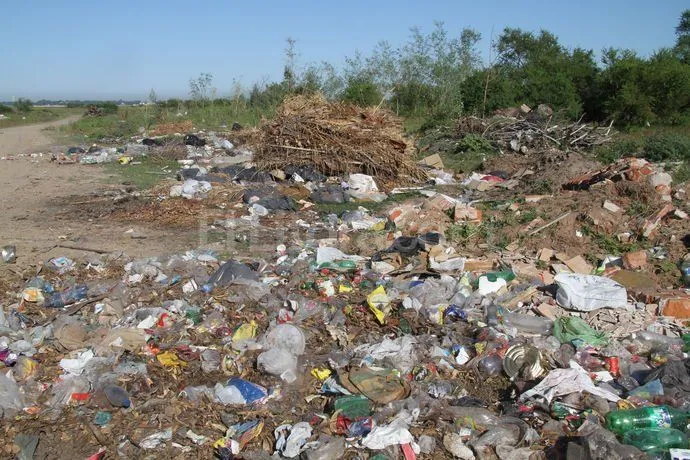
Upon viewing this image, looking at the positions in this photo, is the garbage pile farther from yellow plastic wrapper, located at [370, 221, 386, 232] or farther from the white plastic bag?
yellow plastic wrapper, located at [370, 221, 386, 232]

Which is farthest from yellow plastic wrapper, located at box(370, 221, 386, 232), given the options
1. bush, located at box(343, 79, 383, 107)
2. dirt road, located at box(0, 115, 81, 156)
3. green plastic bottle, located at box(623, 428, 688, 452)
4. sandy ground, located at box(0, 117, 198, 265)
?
bush, located at box(343, 79, 383, 107)

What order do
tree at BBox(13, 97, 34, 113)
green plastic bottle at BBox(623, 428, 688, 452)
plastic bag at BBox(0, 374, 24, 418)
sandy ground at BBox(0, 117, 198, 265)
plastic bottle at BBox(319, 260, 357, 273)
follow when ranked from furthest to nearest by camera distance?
1. tree at BBox(13, 97, 34, 113)
2. sandy ground at BBox(0, 117, 198, 265)
3. plastic bottle at BBox(319, 260, 357, 273)
4. plastic bag at BBox(0, 374, 24, 418)
5. green plastic bottle at BBox(623, 428, 688, 452)

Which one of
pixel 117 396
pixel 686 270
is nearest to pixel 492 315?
pixel 686 270

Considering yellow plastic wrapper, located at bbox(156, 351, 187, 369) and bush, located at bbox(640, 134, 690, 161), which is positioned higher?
bush, located at bbox(640, 134, 690, 161)

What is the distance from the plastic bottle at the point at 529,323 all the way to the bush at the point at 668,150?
7.22 metres

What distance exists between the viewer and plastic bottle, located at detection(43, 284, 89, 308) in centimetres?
469

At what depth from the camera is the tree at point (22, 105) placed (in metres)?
32.7

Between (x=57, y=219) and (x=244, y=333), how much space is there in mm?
4572

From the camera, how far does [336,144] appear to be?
9766 mm

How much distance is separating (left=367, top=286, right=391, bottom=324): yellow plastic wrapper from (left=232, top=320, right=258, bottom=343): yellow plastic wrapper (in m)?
0.92

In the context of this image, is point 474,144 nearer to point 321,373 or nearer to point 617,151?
point 617,151

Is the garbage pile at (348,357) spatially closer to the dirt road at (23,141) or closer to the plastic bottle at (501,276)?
the plastic bottle at (501,276)

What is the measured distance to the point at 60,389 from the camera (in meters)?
3.43

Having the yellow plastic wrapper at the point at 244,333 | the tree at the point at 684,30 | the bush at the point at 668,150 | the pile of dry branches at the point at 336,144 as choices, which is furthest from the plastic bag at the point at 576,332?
the tree at the point at 684,30
